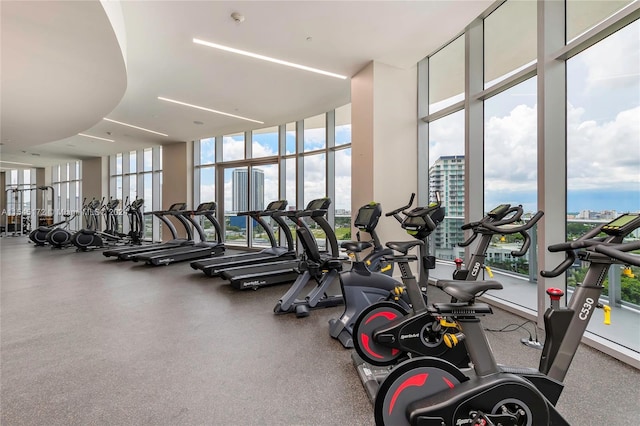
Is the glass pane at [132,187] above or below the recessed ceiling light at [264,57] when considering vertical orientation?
below

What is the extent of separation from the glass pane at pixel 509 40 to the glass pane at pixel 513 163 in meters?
0.29

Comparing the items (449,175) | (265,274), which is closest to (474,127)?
(449,175)

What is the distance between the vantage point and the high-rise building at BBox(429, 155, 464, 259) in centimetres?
438

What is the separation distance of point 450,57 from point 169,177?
29.9 feet

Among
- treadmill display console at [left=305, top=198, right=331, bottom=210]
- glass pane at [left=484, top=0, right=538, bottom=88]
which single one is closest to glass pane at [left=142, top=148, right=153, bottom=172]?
treadmill display console at [left=305, top=198, right=331, bottom=210]

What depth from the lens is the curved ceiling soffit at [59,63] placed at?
3.04 metres

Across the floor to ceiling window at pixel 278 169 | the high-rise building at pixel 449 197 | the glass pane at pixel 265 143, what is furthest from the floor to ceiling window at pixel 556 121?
the glass pane at pixel 265 143

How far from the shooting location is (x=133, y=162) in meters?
12.0

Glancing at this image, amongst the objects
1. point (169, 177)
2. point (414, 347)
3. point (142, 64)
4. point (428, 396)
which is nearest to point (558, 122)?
point (414, 347)

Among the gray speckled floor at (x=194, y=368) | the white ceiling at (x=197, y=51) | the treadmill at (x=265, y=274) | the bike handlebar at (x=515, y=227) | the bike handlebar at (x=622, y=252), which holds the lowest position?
the gray speckled floor at (x=194, y=368)

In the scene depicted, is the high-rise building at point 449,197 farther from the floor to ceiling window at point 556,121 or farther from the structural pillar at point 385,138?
the structural pillar at point 385,138

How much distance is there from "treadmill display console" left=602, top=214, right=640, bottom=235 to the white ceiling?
9.92ft

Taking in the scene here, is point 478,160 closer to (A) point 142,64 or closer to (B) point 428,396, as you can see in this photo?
(B) point 428,396

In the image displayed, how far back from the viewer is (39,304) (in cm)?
379
